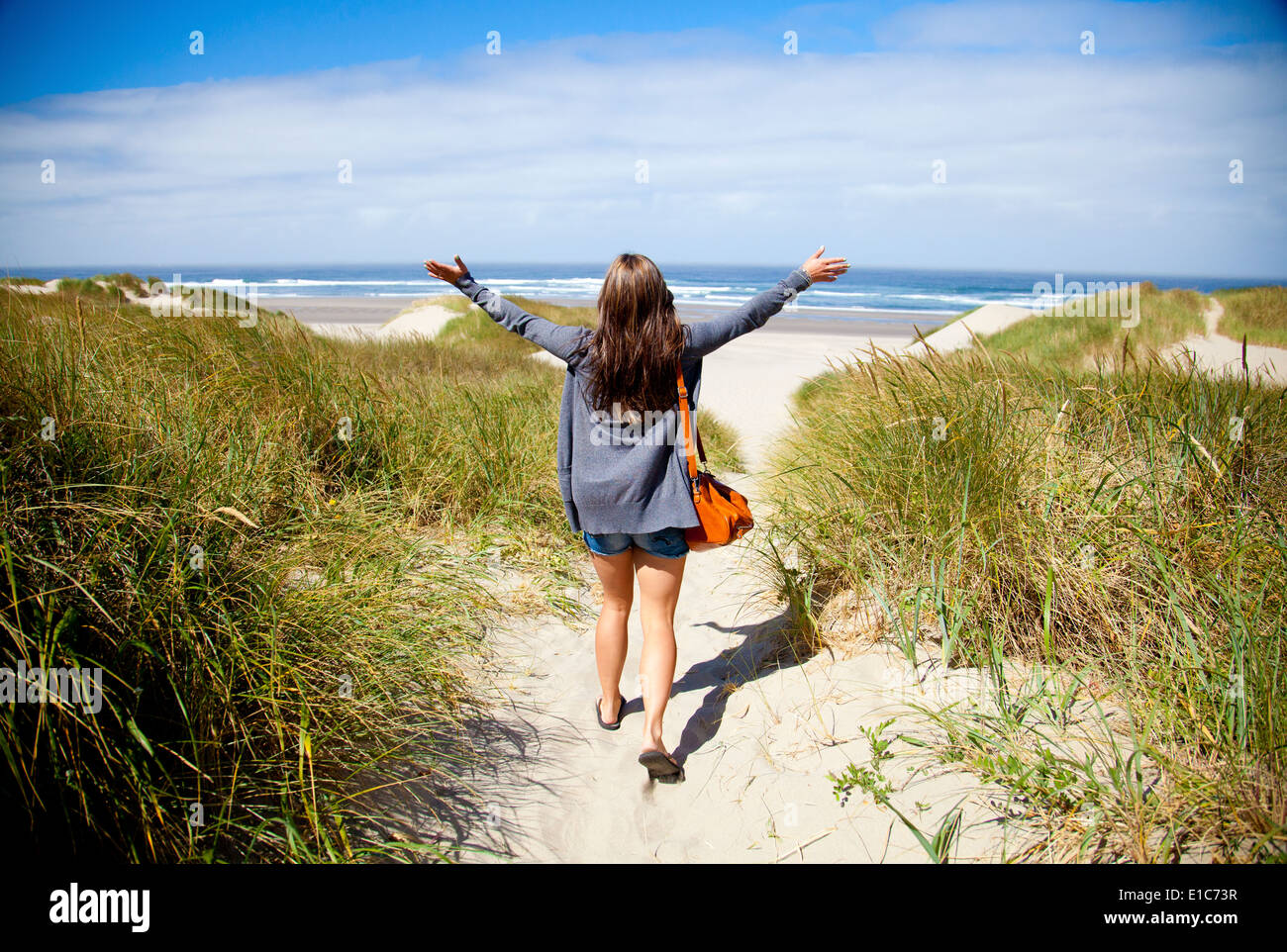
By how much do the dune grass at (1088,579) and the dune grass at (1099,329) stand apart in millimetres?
6452

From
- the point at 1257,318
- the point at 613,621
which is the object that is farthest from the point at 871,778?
the point at 1257,318

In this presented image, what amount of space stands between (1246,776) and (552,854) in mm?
2216

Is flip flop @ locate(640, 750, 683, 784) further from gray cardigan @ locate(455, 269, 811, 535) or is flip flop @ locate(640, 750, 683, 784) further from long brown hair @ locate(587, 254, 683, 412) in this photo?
long brown hair @ locate(587, 254, 683, 412)

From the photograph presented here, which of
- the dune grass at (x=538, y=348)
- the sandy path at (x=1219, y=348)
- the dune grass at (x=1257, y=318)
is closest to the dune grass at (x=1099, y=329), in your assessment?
the sandy path at (x=1219, y=348)

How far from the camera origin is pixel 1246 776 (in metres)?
2.04

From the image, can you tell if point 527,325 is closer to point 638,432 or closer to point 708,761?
point 638,432

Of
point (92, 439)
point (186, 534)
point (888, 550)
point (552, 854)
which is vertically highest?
point (92, 439)

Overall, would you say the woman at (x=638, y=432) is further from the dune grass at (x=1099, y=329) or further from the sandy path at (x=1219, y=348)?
the sandy path at (x=1219, y=348)

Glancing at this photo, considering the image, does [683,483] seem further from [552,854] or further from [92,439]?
[92,439]

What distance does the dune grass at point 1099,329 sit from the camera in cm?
1100

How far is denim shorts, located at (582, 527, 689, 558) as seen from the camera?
286cm

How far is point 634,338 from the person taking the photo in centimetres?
269

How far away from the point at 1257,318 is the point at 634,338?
17.4 m
